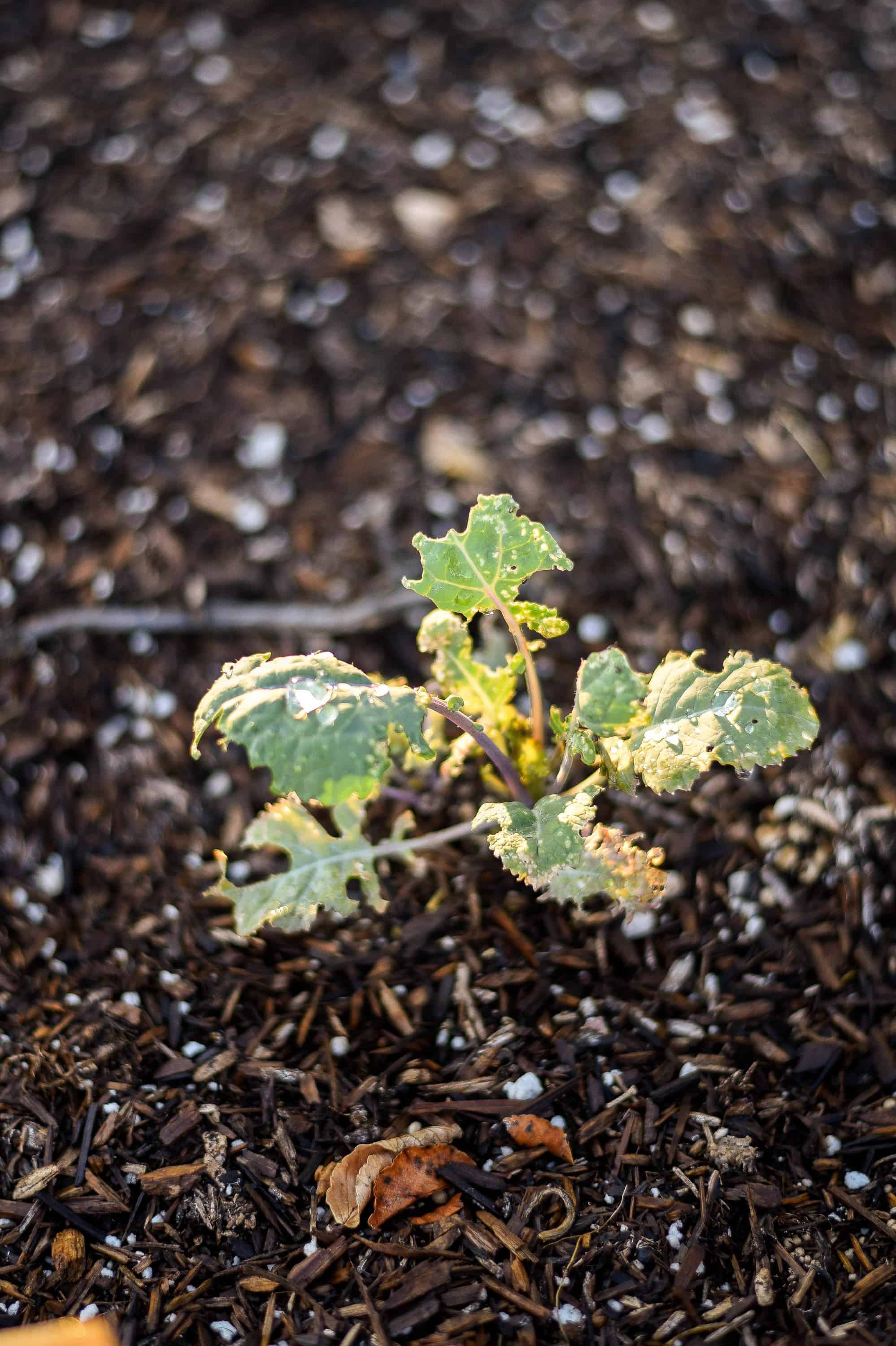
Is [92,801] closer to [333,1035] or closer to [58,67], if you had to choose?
[333,1035]

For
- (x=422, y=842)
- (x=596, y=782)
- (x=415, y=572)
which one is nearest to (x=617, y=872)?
(x=596, y=782)

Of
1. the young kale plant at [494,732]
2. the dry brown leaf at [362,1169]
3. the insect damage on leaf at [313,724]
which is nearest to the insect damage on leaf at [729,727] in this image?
the young kale plant at [494,732]

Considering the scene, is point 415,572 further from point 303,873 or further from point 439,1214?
point 439,1214

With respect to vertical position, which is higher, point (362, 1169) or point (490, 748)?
point (490, 748)

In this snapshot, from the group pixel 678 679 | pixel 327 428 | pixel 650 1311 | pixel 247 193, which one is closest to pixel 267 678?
pixel 678 679

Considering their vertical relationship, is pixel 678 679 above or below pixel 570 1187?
above

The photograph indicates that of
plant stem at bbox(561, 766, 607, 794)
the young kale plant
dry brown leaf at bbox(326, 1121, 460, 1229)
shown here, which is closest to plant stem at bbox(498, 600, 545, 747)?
the young kale plant
